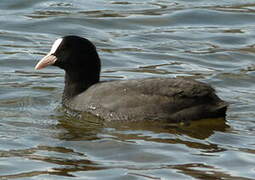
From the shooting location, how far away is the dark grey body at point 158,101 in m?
10.6

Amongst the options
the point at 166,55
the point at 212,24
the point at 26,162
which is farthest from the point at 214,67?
the point at 26,162

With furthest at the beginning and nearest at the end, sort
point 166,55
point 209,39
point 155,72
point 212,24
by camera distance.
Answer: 1. point 212,24
2. point 209,39
3. point 166,55
4. point 155,72

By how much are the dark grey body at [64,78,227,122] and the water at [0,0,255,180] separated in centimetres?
14

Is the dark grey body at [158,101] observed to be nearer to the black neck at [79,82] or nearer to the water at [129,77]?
the water at [129,77]

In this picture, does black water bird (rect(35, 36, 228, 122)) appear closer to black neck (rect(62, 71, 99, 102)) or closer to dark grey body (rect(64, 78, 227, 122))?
dark grey body (rect(64, 78, 227, 122))

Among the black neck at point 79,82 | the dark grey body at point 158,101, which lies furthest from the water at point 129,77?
the black neck at point 79,82

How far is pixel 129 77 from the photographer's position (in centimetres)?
1324

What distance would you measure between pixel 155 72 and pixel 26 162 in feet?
15.7

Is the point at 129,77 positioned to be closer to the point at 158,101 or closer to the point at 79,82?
the point at 79,82

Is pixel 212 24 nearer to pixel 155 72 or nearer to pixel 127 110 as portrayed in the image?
pixel 155 72

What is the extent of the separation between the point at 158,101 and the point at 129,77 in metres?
2.57

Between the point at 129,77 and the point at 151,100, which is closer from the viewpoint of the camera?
the point at 151,100

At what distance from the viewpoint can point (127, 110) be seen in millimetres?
10883

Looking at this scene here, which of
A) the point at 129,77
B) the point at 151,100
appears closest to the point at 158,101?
the point at 151,100
